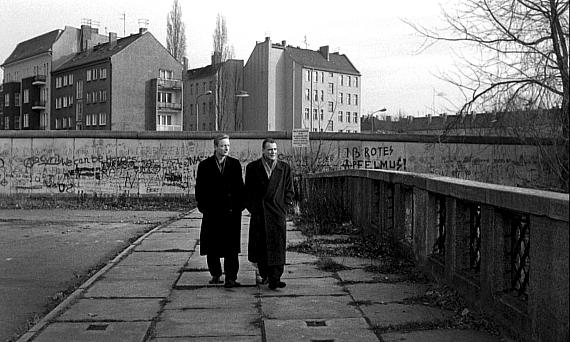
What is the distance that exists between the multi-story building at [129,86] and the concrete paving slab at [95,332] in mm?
74544

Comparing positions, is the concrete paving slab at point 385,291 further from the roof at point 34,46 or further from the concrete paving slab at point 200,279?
the roof at point 34,46

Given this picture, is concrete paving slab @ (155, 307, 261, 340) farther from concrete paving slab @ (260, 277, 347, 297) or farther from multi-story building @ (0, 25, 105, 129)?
multi-story building @ (0, 25, 105, 129)

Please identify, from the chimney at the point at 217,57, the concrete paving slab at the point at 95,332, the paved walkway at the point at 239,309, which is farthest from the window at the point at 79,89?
the concrete paving slab at the point at 95,332

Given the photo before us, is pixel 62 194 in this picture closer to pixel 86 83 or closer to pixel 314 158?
pixel 314 158

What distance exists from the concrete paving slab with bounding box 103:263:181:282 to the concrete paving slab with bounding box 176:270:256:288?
15cm

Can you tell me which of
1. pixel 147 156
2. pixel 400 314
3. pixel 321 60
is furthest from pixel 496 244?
pixel 321 60

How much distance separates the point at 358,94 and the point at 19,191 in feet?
288

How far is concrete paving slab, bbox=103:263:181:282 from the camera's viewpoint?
388 inches

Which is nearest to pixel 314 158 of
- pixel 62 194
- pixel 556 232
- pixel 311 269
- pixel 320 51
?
pixel 62 194

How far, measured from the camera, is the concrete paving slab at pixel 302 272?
9742 millimetres

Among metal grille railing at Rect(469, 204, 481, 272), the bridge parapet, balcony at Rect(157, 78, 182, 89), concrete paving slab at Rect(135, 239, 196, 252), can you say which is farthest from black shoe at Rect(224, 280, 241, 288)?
balcony at Rect(157, 78, 182, 89)

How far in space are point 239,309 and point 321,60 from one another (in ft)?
337

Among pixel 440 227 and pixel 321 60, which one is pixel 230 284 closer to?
pixel 440 227

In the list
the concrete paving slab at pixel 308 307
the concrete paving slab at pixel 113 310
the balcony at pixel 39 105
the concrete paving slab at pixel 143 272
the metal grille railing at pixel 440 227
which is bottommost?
the concrete paving slab at pixel 143 272
